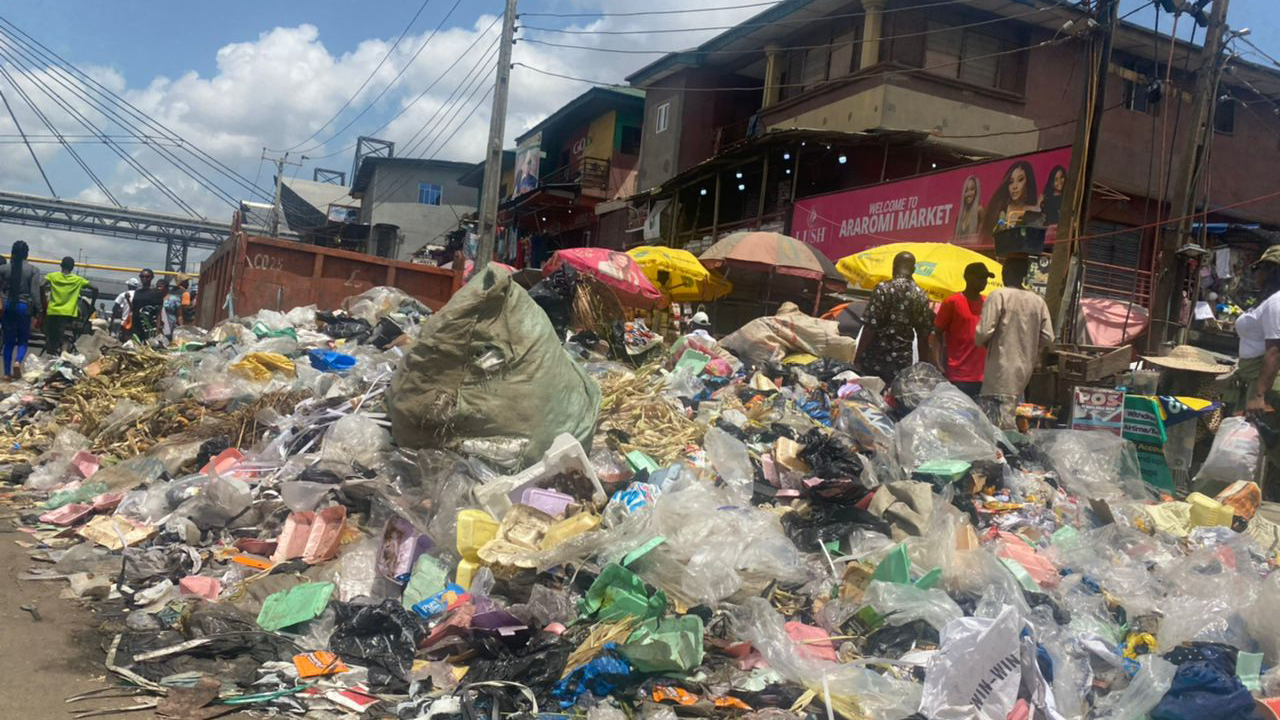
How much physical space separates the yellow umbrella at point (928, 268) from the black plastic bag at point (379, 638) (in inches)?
272

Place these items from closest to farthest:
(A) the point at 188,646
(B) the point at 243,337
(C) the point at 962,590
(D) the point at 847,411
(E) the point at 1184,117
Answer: (A) the point at 188,646 < (C) the point at 962,590 < (D) the point at 847,411 < (B) the point at 243,337 < (E) the point at 1184,117

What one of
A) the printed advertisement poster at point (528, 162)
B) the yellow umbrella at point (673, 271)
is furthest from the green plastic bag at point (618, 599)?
the printed advertisement poster at point (528, 162)

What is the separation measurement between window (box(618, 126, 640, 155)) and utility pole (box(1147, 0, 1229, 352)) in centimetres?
1608

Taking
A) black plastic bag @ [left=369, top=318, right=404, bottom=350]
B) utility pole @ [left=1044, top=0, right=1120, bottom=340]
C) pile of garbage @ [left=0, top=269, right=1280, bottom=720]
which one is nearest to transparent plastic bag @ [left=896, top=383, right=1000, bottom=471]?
pile of garbage @ [left=0, top=269, right=1280, bottom=720]

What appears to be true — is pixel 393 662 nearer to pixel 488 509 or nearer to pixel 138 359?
pixel 488 509

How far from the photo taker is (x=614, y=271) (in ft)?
24.8

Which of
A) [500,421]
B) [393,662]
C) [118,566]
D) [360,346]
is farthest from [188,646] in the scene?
[360,346]

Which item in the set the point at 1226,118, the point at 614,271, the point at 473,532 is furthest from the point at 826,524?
the point at 1226,118

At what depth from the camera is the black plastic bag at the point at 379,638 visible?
2902mm

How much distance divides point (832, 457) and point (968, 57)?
13841 mm

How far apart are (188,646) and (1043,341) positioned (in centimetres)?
498

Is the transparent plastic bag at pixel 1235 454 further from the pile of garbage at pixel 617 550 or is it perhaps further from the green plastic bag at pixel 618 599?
the green plastic bag at pixel 618 599

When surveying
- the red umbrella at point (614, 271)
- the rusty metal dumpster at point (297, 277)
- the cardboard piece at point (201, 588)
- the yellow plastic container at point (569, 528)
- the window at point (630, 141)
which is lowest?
the cardboard piece at point (201, 588)

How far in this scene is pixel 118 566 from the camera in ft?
12.2
